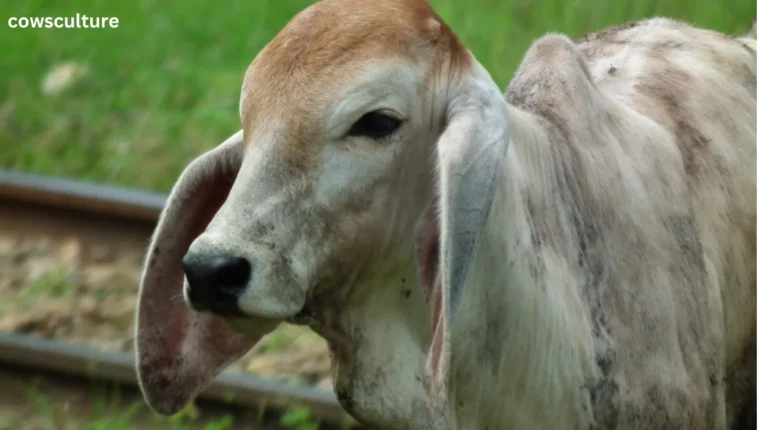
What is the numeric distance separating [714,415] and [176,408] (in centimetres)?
125

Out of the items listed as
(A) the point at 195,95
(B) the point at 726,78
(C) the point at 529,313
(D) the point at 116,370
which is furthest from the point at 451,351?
(A) the point at 195,95

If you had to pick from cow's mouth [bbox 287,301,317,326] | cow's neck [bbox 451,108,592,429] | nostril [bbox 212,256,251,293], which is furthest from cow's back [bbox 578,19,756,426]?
nostril [bbox 212,256,251,293]

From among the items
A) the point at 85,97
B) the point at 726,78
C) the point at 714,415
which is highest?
the point at 726,78

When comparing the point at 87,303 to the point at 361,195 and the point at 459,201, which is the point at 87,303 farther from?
the point at 459,201

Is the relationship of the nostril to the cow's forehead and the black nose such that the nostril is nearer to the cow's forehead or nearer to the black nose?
the black nose

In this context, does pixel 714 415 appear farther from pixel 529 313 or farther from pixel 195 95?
pixel 195 95

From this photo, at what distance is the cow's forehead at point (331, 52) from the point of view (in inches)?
113

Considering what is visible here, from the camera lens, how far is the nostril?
2756 millimetres

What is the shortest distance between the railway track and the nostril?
205cm

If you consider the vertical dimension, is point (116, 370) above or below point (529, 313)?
below

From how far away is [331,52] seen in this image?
9.50 feet

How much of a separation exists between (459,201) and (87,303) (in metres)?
3.06

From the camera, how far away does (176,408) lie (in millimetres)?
3379

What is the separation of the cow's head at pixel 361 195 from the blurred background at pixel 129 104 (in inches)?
69.7
